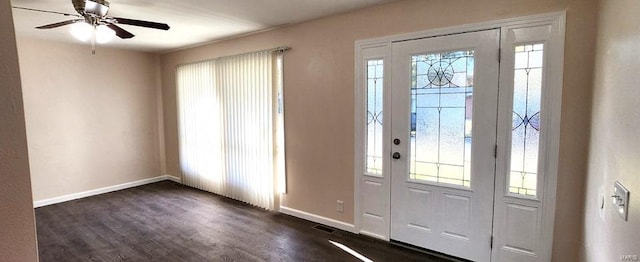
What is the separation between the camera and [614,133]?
1693mm

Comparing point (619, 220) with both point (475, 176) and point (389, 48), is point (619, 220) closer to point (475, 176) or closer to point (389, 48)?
point (475, 176)

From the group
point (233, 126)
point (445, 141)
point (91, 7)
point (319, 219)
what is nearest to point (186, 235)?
point (319, 219)

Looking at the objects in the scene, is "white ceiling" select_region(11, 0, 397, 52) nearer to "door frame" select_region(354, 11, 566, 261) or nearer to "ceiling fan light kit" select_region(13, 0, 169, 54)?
"ceiling fan light kit" select_region(13, 0, 169, 54)

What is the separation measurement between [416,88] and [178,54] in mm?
4305

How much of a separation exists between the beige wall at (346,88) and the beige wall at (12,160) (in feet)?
9.29

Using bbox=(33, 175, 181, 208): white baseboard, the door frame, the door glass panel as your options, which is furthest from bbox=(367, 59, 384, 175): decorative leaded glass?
bbox=(33, 175, 181, 208): white baseboard

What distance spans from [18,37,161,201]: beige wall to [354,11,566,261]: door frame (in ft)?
14.2

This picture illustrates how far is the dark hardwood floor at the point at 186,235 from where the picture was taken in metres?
3.01

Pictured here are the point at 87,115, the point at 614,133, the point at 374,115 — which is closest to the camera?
the point at 614,133

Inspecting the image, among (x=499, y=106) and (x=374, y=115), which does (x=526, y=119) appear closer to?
(x=499, y=106)

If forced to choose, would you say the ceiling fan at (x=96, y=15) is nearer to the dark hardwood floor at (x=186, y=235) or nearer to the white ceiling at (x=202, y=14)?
the white ceiling at (x=202, y=14)

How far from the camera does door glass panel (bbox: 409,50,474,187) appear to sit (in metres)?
2.72

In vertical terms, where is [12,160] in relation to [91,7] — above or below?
below

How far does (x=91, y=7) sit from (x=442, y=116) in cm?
A: 313
